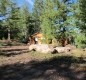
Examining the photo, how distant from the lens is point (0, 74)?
13.2 metres

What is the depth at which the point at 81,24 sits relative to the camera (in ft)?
64.3

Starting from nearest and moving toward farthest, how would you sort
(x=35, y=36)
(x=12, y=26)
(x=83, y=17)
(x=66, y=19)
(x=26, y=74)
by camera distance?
(x=26, y=74)
(x=83, y=17)
(x=66, y=19)
(x=12, y=26)
(x=35, y=36)

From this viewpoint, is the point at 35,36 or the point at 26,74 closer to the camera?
the point at 26,74

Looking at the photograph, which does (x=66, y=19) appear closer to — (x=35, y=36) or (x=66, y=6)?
(x=66, y=6)

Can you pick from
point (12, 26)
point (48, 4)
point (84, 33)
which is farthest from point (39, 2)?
point (84, 33)

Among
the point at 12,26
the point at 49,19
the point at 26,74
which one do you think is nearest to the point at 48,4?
the point at 49,19

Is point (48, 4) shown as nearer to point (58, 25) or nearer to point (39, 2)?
point (58, 25)

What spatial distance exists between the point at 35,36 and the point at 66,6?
2460 cm

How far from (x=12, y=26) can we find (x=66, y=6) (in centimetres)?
2080

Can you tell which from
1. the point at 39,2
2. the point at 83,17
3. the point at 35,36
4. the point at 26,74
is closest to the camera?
the point at 26,74

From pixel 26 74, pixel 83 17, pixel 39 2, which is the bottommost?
pixel 26 74

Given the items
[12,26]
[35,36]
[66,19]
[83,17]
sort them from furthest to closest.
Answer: [35,36] → [12,26] → [66,19] → [83,17]

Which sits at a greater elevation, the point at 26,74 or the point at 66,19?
the point at 66,19

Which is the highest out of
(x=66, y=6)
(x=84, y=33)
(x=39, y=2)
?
(x=39, y=2)
